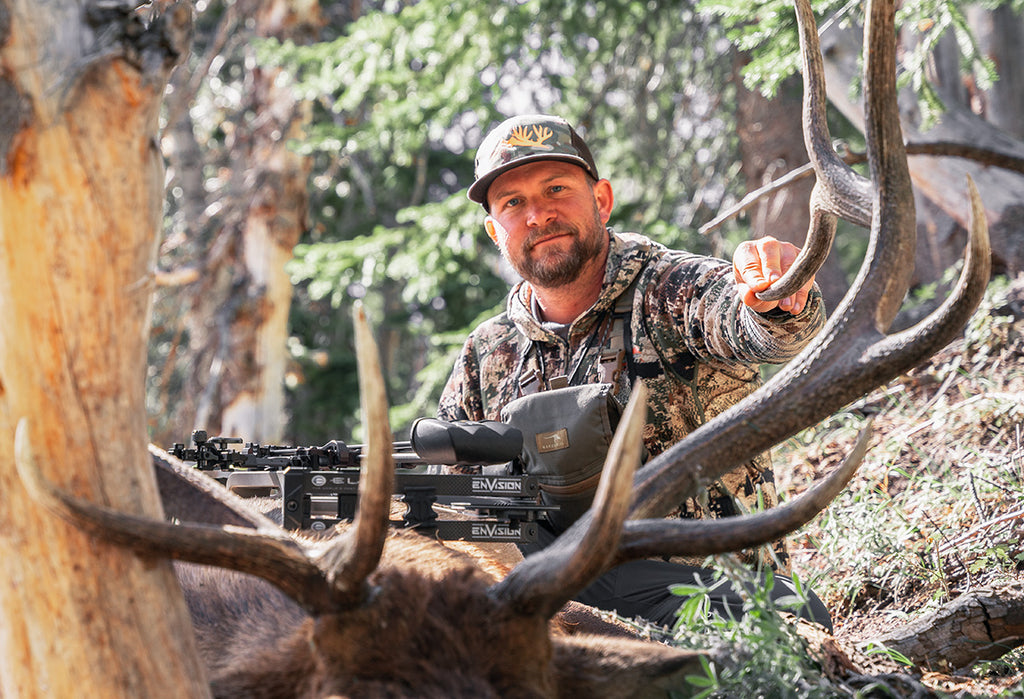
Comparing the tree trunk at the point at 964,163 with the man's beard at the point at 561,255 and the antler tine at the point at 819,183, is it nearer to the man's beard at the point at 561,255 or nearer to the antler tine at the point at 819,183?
the man's beard at the point at 561,255

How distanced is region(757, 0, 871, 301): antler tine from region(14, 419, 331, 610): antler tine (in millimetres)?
1774

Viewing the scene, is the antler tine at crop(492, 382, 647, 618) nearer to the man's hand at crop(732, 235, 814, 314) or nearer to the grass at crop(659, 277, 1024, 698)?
the grass at crop(659, 277, 1024, 698)

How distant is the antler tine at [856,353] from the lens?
8.06 ft

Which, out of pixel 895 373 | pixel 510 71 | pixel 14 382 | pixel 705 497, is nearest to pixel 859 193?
pixel 895 373

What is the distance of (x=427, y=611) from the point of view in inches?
86.4

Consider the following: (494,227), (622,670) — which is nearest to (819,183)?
(622,670)

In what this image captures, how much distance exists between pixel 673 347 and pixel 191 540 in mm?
2614

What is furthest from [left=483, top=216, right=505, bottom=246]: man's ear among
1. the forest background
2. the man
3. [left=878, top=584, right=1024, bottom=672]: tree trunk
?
[left=878, top=584, right=1024, bottom=672]: tree trunk

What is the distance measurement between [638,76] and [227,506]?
8.94 metres

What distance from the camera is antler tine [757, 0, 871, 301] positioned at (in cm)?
279

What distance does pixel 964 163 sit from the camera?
7141 mm

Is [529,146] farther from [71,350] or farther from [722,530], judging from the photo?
[71,350]

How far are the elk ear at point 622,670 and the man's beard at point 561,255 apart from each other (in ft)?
7.54

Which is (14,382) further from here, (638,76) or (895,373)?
(638,76)
